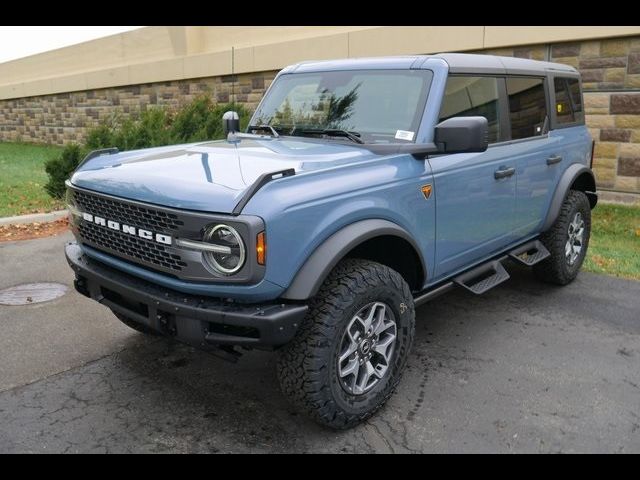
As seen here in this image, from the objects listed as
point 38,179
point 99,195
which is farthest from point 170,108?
point 99,195

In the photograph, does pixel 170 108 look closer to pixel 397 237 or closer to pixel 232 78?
pixel 232 78

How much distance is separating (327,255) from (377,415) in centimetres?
105

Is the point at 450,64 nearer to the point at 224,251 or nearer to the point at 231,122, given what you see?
the point at 231,122

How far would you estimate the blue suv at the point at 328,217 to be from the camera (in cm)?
273

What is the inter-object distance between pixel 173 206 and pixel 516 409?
2183 mm

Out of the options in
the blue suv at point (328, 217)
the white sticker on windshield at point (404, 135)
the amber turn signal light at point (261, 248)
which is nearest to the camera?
the amber turn signal light at point (261, 248)

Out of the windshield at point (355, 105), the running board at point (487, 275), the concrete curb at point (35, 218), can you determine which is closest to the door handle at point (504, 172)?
the running board at point (487, 275)

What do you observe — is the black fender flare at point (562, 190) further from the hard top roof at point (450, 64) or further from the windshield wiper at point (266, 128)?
the windshield wiper at point (266, 128)

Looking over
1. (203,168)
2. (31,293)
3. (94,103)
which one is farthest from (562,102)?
(94,103)

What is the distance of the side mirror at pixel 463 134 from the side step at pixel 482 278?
1001 millimetres

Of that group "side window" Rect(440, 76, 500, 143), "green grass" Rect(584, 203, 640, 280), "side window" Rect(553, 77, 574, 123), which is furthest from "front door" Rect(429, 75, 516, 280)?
"green grass" Rect(584, 203, 640, 280)

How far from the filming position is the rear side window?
202 inches

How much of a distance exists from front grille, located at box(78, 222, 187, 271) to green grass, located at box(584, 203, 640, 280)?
4.67 meters

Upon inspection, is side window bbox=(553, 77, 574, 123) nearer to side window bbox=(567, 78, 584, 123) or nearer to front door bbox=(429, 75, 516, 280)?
side window bbox=(567, 78, 584, 123)
